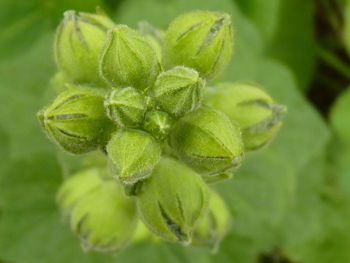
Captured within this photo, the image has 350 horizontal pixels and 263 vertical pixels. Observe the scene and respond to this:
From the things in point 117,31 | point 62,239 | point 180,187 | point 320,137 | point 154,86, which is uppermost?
point 117,31

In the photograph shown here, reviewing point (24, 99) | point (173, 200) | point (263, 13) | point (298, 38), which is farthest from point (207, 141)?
point (298, 38)

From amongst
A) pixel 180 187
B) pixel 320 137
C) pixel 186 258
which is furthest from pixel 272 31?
pixel 180 187

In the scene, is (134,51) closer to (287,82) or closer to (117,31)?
(117,31)

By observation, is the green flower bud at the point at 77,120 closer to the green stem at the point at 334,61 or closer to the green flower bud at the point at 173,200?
the green flower bud at the point at 173,200

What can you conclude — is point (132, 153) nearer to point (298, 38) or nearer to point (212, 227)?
point (212, 227)

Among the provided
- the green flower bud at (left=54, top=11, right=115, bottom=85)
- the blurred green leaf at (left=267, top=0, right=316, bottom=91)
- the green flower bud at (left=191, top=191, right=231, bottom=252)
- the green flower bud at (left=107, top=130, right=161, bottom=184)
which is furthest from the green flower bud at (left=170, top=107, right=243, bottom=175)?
the blurred green leaf at (left=267, top=0, right=316, bottom=91)
